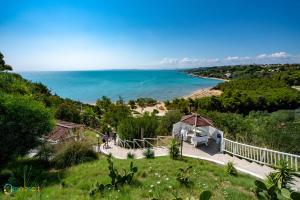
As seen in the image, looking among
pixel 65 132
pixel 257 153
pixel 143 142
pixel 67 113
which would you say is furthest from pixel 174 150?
pixel 67 113

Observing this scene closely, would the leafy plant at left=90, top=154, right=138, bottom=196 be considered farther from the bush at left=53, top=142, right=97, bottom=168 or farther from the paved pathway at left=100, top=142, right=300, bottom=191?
the paved pathway at left=100, top=142, right=300, bottom=191

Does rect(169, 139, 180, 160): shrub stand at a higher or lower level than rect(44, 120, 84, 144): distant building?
higher

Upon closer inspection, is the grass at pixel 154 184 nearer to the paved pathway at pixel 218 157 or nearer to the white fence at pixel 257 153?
the paved pathway at pixel 218 157

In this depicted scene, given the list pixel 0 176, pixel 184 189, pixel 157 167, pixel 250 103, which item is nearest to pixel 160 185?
pixel 184 189

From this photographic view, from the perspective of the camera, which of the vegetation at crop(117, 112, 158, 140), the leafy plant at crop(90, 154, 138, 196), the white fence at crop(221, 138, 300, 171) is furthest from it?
the vegetation at crop(117, 112, 158, 140)

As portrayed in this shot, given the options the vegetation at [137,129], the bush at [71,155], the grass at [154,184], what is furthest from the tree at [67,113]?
the grass at [154,184]

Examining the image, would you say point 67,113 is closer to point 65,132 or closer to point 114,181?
point 65,132

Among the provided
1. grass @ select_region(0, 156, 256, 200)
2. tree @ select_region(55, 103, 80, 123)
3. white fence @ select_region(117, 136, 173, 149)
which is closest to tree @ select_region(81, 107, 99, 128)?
tree @ select_region(55, 103, 80, 123)

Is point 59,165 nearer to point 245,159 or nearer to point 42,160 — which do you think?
point 42,160
